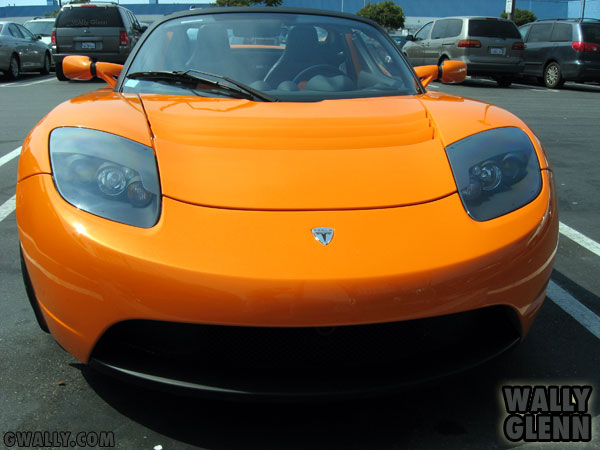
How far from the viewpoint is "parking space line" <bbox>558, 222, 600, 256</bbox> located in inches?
155

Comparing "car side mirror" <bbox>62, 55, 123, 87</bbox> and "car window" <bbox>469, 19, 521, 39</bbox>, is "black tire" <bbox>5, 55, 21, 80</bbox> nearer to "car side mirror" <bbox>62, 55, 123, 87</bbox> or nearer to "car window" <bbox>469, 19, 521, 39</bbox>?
"car window" <bbox>469, 19, 521, 39</bbox>

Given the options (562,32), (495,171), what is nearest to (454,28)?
(562,32)

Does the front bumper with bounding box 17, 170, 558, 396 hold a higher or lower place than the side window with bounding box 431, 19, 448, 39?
higher

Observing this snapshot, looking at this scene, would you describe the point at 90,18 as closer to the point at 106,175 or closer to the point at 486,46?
the point at 486,46

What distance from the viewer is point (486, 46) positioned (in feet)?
50.3

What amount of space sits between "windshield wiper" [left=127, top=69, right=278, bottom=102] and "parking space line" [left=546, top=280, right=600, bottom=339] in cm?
157

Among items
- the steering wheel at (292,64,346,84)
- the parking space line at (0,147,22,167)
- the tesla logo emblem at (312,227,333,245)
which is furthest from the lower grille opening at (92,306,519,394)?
the parking space line at (0,147,22,167)

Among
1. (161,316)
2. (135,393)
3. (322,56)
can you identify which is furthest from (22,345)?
(322,56)

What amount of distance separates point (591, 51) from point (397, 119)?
13558 mm

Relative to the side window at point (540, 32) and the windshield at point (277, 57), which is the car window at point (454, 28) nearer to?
the side window at point (540, 32)

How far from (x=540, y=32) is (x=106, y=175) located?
15.6 metres

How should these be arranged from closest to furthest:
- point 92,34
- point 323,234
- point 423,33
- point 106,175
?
point 323,234
point 106,175
point 92,34
point 423,33

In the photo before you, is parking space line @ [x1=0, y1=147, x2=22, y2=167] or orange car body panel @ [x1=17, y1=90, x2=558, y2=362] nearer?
orange car body panel @ [x1=17, y1=90, x2=558, y2=362]

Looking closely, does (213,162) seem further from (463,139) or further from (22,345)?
(22,345)
